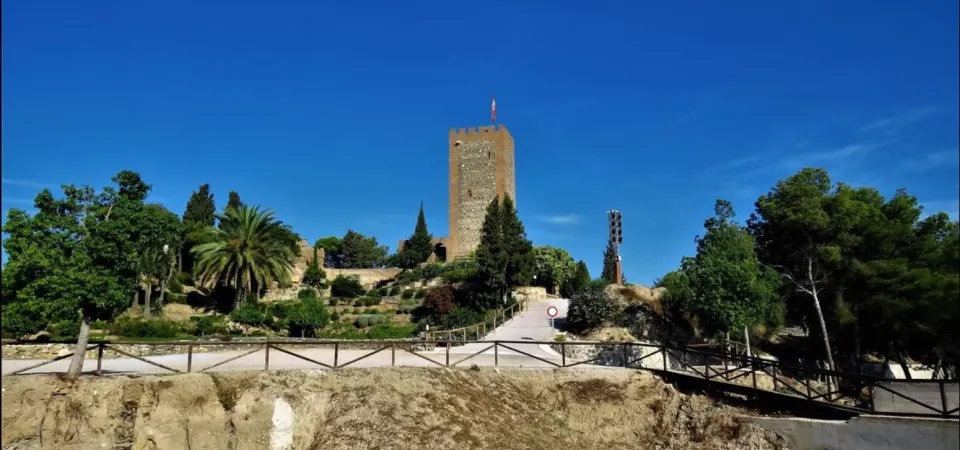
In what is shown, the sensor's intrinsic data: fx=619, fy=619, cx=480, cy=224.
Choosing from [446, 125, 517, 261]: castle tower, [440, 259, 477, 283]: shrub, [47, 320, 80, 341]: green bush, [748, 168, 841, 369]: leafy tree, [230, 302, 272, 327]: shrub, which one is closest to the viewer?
[748, 168, 841, 369]: leafy tree

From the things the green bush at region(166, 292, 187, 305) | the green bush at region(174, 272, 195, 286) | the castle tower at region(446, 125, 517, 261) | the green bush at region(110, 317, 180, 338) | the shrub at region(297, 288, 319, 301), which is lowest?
the green bush at region(110, 317, 180, 338)

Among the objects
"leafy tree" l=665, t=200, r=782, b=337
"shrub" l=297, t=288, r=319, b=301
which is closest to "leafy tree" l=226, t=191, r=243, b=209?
"shrub" l=297, t=288, r=319, b=301

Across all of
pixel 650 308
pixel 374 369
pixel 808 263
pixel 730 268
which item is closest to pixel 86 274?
pixel 374 369

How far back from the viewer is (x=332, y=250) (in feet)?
298

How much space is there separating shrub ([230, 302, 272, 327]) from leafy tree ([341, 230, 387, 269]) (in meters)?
48.1

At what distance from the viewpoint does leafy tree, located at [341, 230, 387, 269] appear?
3386 inches

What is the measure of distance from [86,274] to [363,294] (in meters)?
43.0

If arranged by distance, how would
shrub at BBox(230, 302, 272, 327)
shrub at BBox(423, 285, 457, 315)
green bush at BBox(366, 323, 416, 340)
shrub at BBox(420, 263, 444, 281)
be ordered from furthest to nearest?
shrub at BBox(420, 263, 444, 281)
shrub at BBox(423, 285, 457, 315)
shrub at BBox(230, 302, 272, 327)
green bush at BBox(366, 323, 416, 340)

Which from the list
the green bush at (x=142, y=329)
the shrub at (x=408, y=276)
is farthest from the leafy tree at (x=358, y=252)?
the green bush at (x=142, y=329)

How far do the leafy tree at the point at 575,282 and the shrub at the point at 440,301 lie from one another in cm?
1965

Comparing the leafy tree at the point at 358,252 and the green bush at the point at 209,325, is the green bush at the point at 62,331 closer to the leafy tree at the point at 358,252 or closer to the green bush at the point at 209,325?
the green bush at the point at 209,325

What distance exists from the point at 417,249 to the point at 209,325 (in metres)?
36.6

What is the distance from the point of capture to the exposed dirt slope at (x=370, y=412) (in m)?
12.9

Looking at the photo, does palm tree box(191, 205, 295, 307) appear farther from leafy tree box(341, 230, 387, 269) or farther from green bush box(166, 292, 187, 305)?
leafy tree box(341, 230, 387, 269)
